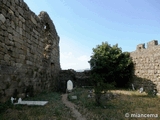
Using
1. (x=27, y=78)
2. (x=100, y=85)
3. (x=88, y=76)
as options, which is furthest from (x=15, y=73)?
(x=88, y=76)

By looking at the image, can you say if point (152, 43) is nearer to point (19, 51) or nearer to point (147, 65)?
point (147, 65)

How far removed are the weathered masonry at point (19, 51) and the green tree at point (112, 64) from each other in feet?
19.9

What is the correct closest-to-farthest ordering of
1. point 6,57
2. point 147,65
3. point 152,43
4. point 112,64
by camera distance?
1. point 6,57
2. point 152,43
3. point 147,65
4. point 112,64

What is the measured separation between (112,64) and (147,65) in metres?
2.88

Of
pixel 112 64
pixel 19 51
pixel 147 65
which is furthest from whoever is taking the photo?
pixel 112 64

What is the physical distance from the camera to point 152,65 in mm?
10906

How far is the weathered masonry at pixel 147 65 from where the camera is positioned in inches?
412

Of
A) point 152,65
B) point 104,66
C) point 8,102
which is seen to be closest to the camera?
point 8,102

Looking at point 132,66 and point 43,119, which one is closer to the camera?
point 43,119

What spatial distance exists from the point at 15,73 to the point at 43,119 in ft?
7.99

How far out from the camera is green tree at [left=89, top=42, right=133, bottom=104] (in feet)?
42.5

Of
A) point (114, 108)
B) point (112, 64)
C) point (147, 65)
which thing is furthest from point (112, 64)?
point (114, 108)

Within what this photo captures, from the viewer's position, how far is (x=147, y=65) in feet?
37.6

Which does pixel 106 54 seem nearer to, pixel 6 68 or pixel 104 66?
pixel 104 66
